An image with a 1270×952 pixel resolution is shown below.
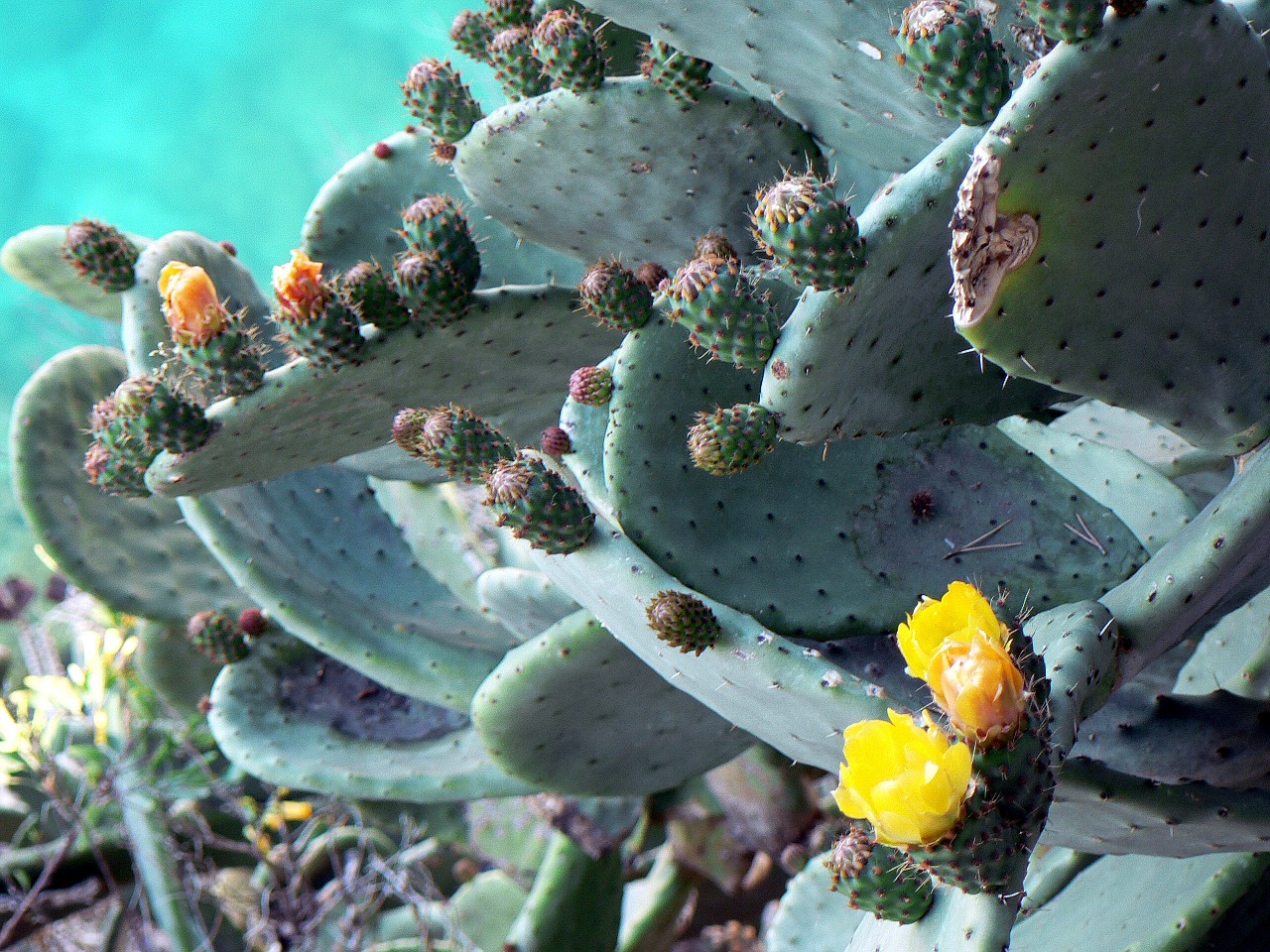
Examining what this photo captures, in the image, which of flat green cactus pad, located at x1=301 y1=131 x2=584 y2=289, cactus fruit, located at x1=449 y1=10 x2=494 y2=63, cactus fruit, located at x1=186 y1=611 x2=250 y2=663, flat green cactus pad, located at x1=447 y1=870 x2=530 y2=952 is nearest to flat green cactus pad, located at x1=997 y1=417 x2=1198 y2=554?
flat green cactus pad, located at x1=301 y1=131 x2=584 y2=289

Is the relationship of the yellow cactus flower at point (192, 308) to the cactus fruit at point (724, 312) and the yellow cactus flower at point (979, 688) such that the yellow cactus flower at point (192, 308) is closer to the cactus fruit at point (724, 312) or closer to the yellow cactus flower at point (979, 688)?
the cactus fruit at point (724, 312)

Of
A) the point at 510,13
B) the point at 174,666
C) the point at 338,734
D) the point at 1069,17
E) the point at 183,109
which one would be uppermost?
the point at 1069,17

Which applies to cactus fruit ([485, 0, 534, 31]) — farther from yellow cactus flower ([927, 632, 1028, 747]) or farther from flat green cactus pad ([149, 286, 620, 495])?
yellow cactus flower ([927, 632, 1028, 747])

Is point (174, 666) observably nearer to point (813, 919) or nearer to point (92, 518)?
point (92, 518)

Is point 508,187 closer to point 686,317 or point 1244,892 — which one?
point 686,317

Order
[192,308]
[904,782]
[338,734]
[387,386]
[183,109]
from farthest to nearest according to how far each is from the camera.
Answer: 1. [183,109]
2. [338,734]
3. [387,386]
4. [192,308]
5. [904,782]

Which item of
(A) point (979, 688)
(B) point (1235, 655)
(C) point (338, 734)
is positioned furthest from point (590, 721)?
(A) point (979, 688)
